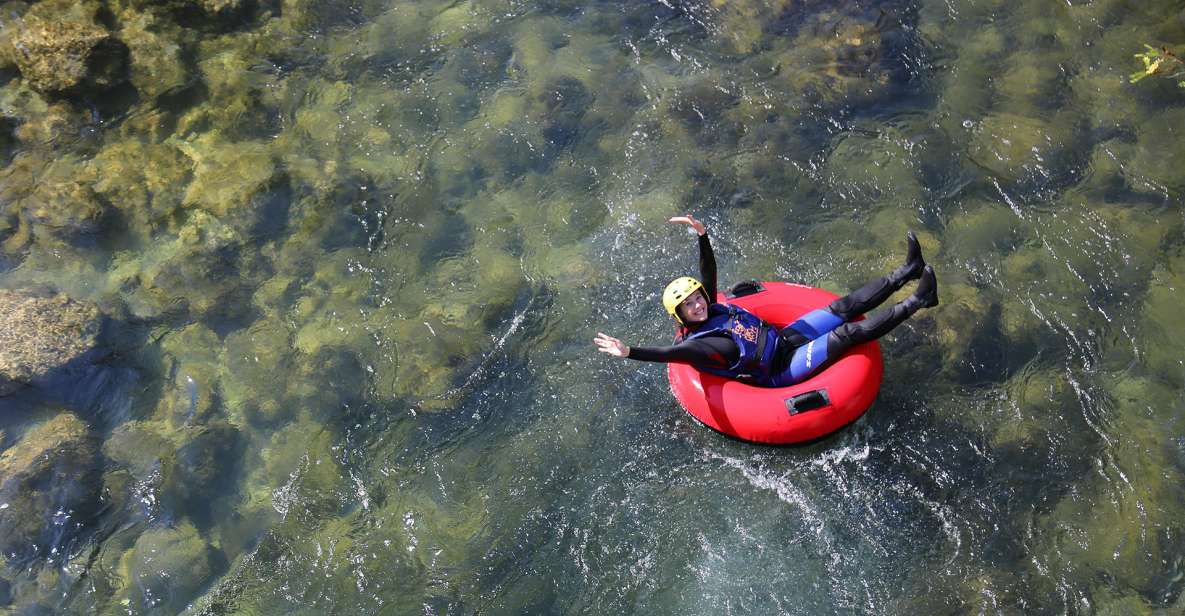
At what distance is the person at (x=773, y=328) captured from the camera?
6773 mm

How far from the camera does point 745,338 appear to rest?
690 centimetres

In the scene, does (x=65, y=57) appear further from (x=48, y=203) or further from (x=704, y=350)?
(x=704, y=350)

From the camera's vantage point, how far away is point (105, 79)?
9.98 meters

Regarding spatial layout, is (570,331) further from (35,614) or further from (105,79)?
(105,79)

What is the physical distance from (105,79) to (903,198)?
28.0 feet

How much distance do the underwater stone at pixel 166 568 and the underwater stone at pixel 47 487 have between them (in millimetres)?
607

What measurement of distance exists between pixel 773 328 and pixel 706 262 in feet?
2.45

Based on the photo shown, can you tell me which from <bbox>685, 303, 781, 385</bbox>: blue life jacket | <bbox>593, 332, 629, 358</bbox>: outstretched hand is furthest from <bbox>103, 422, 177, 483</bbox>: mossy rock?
<bbox>685, 303, 781, 385</bbox>: blue life jacket

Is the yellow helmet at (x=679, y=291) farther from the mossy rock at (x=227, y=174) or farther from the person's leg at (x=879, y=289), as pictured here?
the mossy rock at (x=227, y=174)

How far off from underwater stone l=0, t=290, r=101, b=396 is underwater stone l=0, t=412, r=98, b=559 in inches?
22.7

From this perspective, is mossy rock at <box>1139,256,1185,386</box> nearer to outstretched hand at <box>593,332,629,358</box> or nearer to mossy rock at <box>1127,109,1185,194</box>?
mossy rock at <box>1127,109,1185,194</box>

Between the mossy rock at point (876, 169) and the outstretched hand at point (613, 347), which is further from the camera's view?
the mossy rock at point (876, 169)

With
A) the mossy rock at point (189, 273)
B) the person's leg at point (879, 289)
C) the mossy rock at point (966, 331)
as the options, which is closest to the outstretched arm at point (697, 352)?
the person's leg at point (879, 289)

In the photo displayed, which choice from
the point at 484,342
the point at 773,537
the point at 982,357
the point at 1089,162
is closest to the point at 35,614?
→ the point at 484,342
